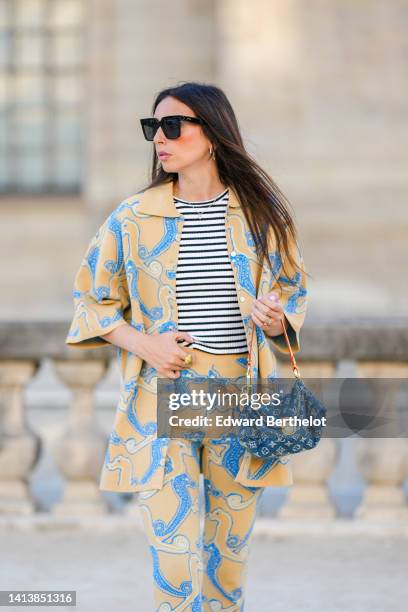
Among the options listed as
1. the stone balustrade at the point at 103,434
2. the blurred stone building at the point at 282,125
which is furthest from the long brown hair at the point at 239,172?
the blurred stone building at the point at 282,125

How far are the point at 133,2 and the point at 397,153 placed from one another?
370 centimetres

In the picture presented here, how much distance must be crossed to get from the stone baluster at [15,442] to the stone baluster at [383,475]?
4.45ft

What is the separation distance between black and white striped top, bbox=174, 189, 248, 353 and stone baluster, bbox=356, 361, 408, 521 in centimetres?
190

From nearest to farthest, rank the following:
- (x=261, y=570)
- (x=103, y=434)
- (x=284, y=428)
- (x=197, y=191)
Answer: (x=284, y=428)
(x=197, y=191)
(x=261, y=570)
(x=103, y=434)

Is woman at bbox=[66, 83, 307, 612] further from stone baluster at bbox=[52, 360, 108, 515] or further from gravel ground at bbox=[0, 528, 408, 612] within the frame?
stone baluster at bbox=[52, 360, 108, 515]

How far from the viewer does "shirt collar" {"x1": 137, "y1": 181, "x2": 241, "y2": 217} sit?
321cm

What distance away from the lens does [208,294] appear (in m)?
3.16

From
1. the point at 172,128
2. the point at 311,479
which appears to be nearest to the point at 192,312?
the point at 172,128

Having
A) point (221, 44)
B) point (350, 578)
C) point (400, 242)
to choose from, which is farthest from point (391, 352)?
point (221, 44)

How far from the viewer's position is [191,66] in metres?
14.0

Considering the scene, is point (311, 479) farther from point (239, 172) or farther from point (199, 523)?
point (239, 172)

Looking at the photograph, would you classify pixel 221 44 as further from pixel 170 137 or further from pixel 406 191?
pixel 170 137

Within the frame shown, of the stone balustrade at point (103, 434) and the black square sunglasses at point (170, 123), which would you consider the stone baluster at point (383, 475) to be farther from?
the black square sunglasses at point (170, 123)

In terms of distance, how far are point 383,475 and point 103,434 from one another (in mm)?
1183
